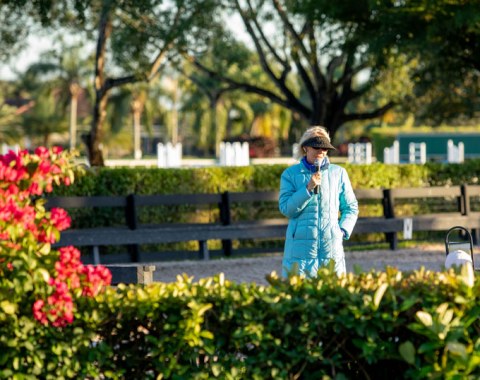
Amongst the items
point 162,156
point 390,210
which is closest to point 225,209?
point 390,210

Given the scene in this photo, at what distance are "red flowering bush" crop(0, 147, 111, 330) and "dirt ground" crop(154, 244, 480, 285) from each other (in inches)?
403

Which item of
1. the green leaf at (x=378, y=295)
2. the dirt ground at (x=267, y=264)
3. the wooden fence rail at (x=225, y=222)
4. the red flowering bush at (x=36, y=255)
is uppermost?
the red flowering bush at (x=36, y=255)

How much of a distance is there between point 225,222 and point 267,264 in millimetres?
1232

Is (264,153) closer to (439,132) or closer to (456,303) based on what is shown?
(439,132)

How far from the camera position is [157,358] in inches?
219

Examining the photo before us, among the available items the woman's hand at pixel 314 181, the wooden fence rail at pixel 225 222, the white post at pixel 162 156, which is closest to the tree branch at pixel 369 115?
the white post at pixel 162 156

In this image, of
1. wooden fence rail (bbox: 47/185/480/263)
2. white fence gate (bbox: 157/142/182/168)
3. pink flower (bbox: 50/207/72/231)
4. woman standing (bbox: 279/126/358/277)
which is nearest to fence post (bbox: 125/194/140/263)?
wooden fence rail (bbox: 47/185/480/263)

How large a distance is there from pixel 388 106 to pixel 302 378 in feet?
104

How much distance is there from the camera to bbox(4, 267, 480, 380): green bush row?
5.41 m

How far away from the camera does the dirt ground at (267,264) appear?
17.2m

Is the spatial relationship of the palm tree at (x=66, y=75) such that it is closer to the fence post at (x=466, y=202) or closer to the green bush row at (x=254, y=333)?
the fence post at (x=466, y=202)

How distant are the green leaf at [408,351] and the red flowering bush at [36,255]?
1.55m

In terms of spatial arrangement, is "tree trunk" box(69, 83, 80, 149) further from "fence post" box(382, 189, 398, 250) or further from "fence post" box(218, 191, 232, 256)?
"fence post" box(218, 191, 232, 256)

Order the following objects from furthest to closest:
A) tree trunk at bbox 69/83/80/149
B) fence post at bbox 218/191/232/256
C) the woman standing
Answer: tree trunk at bbox 69/83/80/149 → fence post at bbox 218/191/232/256 → the woman standing
